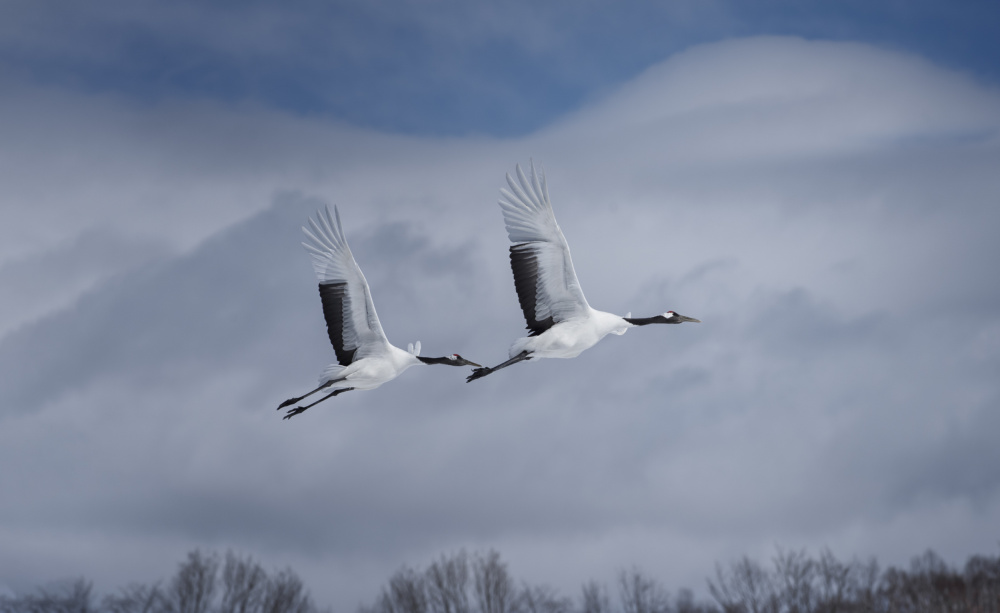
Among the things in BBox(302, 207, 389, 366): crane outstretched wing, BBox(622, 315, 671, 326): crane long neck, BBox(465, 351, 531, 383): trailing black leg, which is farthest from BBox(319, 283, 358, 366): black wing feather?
BBox(622, 315, 671, 326): crane long neck

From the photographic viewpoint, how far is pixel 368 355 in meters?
24.9

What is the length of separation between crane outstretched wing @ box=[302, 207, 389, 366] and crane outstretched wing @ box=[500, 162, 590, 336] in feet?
13.6

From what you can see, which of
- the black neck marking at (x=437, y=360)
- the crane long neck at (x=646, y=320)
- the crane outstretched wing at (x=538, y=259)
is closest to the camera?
the crane outstretched wing at (x=538, y=259)

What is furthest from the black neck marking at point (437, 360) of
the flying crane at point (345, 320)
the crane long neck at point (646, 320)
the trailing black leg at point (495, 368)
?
the crane long neck at point (646, 320)

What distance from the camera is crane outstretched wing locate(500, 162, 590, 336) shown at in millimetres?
21484

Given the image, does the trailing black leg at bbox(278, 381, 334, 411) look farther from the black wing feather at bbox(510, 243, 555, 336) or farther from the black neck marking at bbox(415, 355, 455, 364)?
the black wing feather at bbox(510, 243, 555, 336)

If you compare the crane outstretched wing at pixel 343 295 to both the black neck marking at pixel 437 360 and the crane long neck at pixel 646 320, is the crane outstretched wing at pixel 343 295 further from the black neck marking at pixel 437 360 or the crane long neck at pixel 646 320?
the crane long neck at pixel 646 320

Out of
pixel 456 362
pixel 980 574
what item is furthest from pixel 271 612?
pixel 980 574

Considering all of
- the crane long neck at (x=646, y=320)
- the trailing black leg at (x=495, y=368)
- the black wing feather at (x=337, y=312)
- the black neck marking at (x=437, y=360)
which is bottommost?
the trailing black leg at (x=495, y=368)

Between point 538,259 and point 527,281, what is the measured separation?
0.61m

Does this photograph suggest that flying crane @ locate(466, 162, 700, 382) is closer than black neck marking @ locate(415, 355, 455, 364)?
Yes

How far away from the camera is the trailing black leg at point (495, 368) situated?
73.1 ft

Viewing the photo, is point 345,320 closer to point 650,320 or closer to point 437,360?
point 437,360

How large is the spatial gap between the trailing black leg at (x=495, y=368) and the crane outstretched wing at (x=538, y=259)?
23.0 inches
